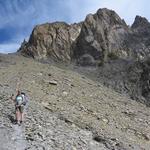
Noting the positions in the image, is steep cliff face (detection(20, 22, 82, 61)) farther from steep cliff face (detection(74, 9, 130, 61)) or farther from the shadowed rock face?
steep cliff face (detection(74, 9, 130, 61))

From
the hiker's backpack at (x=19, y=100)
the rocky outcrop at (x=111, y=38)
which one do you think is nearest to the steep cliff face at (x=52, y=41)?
the rocky outcrop at (x=111, y=38)

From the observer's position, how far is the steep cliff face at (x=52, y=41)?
69125mm

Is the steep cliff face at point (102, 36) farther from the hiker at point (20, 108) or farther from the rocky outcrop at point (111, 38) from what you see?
the hiker at point (20, 108)

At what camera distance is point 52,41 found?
71.2 m

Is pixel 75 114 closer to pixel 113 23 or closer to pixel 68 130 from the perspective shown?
pixel 68 130

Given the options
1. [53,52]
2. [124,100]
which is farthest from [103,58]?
[124,100]

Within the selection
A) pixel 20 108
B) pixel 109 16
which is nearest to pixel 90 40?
pixel 109 16

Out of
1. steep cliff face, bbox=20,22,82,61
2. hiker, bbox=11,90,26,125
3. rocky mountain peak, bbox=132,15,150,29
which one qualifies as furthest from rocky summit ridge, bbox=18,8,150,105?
hiker, bbox=11,90,26,125

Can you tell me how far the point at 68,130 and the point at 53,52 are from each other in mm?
42392

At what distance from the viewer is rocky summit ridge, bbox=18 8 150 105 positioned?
66688 millimetres

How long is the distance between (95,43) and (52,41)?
641cm

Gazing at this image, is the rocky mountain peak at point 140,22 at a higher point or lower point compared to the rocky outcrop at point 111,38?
higher

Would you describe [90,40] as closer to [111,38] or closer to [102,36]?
[102,36]

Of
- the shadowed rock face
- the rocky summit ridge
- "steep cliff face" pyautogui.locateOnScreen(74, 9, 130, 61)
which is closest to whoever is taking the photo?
the rocky summit ridge
